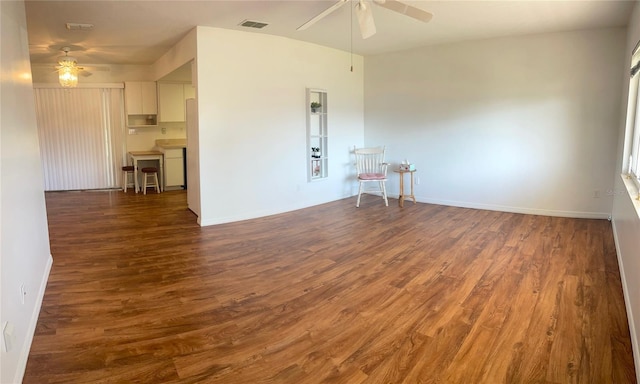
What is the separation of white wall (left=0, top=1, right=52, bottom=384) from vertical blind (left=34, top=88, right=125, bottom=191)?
5386mm

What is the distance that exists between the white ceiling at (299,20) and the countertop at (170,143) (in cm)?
220

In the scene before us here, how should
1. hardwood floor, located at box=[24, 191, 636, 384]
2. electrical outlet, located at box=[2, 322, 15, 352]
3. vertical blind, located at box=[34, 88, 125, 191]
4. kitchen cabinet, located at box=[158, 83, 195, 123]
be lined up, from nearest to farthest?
electrical outlet, located at box=[2, 322, 15, 352] → hardwood floor, located at box=[24, 191, 636, 384] → vertical blind, located at box=[34, 88, 125, 191] → kitchen cabinet, located at box=[158, 83, 195, 123]

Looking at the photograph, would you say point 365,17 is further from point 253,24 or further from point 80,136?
point 80,136

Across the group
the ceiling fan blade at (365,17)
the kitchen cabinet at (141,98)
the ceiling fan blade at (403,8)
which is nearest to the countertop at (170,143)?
the kitchen cabinet at (141,98)

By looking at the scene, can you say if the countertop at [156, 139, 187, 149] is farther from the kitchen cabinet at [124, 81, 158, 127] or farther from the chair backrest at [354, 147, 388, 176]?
the chair backrest at [354, 147, 388, 176]

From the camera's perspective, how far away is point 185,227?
5391 millimetres

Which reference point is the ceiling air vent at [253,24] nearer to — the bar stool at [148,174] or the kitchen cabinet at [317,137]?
the kitchen cabinet at [317,137]

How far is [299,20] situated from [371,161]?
10.2 ft

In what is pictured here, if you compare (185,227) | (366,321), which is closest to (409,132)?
(185,227)

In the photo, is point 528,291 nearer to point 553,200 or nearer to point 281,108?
point 553,200

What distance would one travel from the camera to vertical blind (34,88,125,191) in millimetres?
8195

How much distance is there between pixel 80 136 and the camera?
331 inches

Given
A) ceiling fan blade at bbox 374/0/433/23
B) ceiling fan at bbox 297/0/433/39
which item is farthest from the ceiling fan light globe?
ceiling fan blade at bbox 374/0/433/23

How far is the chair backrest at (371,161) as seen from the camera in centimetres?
722
